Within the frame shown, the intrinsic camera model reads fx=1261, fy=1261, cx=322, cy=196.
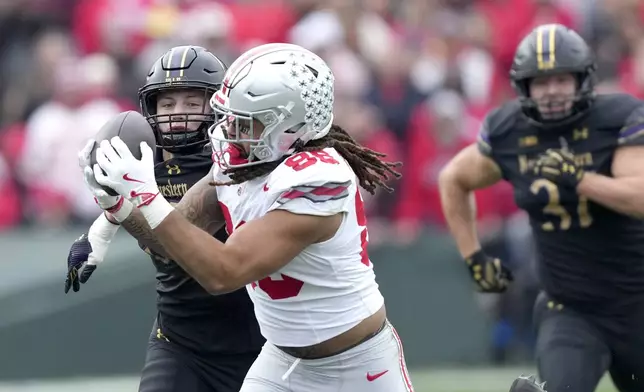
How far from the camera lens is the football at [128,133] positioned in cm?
396

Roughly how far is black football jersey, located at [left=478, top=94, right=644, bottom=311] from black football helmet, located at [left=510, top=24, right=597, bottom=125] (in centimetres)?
7

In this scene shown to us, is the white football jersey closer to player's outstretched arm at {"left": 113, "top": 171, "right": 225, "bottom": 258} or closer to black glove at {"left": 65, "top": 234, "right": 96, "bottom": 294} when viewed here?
player's outstretched arm at {"left": 113, "top": 171, "right": 225, "bottom": 258}

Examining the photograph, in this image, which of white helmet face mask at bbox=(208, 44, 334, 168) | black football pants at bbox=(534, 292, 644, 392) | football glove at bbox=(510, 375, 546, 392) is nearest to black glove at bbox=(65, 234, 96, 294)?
white helmet face mask at bbox=(208, 44, 334, 168)

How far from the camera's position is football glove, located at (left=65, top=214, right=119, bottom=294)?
4484 mm

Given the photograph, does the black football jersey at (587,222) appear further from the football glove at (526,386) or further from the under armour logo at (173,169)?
the under armour logo at (173,169)

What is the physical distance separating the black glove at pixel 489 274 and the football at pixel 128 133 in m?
2.33

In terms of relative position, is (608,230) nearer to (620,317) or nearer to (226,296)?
(620,317)

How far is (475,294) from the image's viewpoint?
9336 millimetres

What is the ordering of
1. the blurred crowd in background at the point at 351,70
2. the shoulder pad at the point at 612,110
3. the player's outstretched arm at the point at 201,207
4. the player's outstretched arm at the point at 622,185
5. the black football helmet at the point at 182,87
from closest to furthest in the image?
the player's outstretched arm at the point at 201,207
the black football helmet at the point at 182,87
the player's outstretched arm at the point at 622,185
the shoulder pad at the point at 612,110
the blurred crowd in background at the point at 351,70

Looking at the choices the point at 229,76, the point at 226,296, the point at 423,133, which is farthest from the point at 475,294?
the point at 229,76

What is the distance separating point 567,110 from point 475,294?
12.9ft

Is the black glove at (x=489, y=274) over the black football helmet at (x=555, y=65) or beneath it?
beneath

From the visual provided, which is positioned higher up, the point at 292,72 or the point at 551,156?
the point at 292,72

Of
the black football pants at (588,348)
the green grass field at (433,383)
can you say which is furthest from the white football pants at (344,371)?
the green grass field at (433,383)
